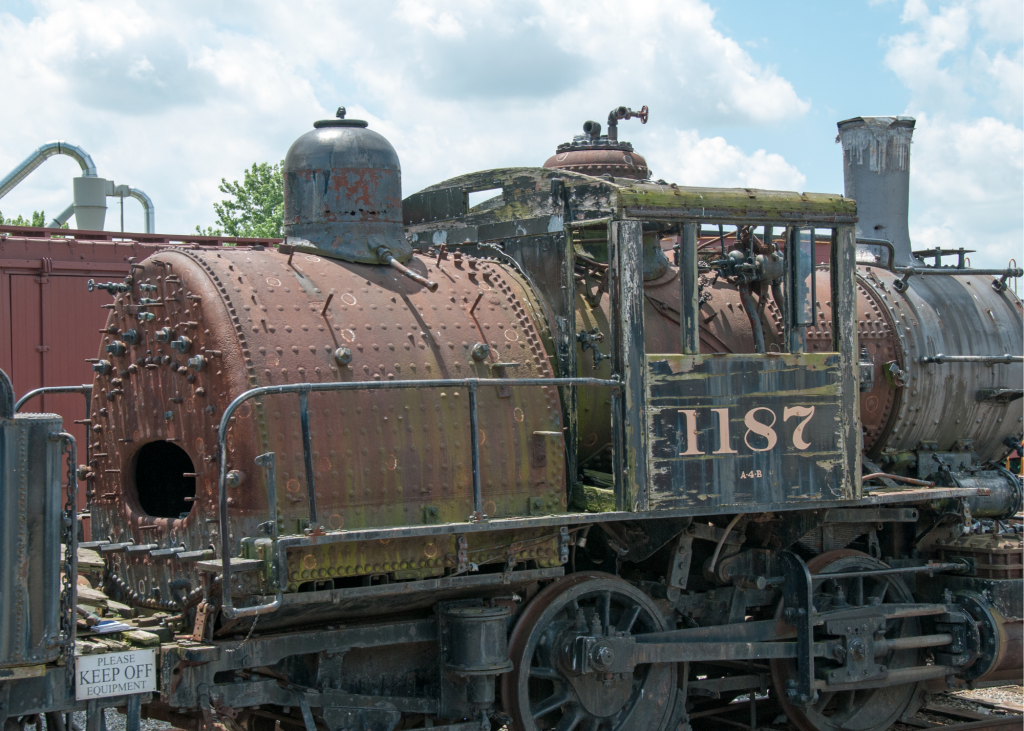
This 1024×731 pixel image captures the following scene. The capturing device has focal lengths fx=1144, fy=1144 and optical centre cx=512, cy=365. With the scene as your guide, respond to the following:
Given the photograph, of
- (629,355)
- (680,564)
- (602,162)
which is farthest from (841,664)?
(602,162)

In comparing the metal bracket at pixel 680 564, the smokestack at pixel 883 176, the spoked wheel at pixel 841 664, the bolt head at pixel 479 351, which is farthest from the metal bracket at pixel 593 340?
the smokestack at pixel 883 176

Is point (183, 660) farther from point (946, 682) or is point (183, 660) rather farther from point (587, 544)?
point (946, 682)

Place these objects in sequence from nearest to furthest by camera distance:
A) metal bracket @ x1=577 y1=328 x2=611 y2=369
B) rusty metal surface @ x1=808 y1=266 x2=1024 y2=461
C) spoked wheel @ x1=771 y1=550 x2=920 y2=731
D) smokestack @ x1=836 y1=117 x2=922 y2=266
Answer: metal bracket @ x1=577 y1=328 x2=611 y2=369, spoked wheel @ x1=771 y1=550 x2=920 y2=731, rusty metal surface @ x1=808 y1=266 x2=1024 y2=461, smokestack @ x1=836 y1=117 x2=922 y2=266

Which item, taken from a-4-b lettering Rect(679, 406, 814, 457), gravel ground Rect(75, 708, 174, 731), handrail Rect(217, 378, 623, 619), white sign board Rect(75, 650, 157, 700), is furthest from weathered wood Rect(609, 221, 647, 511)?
gravel ground Rect(75, 708, 174, 731)

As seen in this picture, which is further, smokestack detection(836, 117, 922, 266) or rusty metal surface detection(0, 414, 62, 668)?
smokestack detection(836, 117, 922, 266)

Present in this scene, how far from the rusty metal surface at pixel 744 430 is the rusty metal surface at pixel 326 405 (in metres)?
0.66

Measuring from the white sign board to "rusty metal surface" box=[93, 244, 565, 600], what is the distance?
A: 605 millimetres

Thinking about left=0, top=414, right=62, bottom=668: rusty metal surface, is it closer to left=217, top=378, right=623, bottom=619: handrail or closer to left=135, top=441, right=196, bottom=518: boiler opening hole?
left=217, top=378, right=623, bottom=619: handrail

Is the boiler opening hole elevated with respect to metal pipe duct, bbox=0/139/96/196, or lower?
lower

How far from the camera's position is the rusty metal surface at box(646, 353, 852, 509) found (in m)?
6.73

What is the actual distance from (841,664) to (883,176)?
4.07 meters

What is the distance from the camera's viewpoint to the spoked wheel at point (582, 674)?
6.69m

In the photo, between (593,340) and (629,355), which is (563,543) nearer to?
(629,355)

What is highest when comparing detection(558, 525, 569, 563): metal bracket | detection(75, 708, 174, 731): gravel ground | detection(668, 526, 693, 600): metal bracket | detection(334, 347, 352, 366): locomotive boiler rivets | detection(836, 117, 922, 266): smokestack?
detection(836, 117, 922, 266): smokestack
